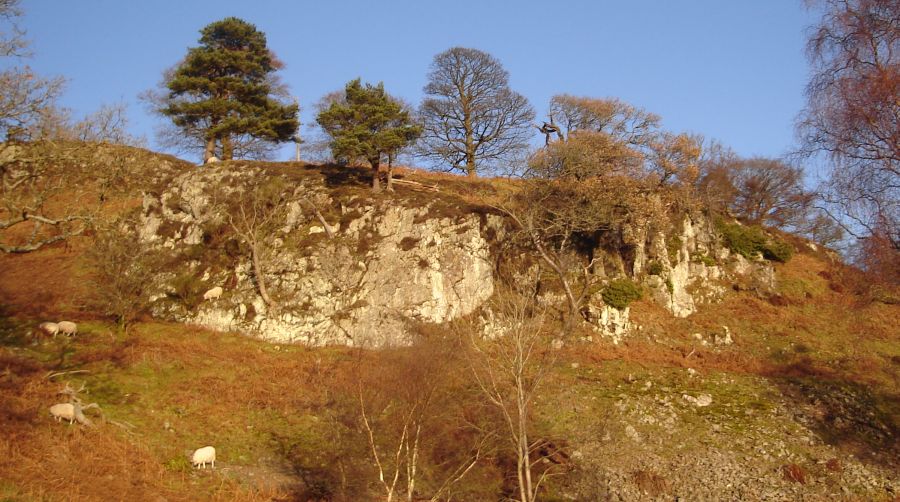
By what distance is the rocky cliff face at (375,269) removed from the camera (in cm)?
2677

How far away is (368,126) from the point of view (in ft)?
101

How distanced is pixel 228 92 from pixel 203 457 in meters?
27.0

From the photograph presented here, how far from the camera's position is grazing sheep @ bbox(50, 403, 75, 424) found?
1705 cm

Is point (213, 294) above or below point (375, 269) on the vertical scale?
below

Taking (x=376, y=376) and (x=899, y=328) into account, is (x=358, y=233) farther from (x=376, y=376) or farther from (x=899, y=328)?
(x=899, y=328)

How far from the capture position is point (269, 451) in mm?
18906

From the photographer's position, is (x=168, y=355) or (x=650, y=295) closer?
(x=168, y=355)

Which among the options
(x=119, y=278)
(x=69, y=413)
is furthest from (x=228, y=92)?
(x=69, y=413)

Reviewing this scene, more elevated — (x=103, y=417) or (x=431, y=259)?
(x=431, y=259)

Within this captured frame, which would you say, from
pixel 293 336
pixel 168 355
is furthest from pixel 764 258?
pixel 168 355

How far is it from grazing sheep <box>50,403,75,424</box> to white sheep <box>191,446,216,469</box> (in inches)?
149

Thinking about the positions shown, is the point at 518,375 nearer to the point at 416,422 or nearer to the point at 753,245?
the point at 416,422

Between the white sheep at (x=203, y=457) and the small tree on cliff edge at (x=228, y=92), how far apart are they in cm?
2333

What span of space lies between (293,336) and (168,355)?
17.1 feet
